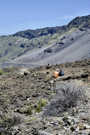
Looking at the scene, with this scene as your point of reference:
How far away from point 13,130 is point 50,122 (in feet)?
3.93

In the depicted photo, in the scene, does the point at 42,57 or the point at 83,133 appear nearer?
the point at 83,133

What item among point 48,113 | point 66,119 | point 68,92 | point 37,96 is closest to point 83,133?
point 66,119

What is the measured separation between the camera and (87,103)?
10484 mm

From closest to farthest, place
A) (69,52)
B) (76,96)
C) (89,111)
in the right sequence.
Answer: (89,111), (76,96), (69,52)

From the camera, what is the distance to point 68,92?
10539mm

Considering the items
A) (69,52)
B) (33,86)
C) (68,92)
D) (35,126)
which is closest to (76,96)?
(68,92)

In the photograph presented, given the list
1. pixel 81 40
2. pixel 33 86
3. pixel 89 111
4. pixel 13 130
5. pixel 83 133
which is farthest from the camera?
Answer: pixel 81 40

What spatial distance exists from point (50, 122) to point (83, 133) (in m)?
1.63

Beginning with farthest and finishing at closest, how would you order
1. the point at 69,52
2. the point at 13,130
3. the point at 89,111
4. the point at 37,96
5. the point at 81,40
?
1. the point at 81,40
2. the point at 69,52
3. the point at 37,96
4. the point at 89,111
5. the point at 13,130

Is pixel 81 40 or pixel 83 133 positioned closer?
pixel 83 133

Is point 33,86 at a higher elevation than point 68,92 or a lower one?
lower

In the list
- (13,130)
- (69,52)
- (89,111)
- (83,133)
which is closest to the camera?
(83,133)

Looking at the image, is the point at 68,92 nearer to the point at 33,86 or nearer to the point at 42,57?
the point at 33,86

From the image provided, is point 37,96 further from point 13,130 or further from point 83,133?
point 83,133
